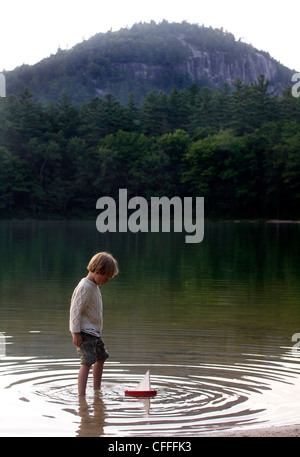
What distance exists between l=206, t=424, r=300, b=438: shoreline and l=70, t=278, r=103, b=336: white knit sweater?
1911 mm

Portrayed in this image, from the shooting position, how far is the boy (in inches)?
305

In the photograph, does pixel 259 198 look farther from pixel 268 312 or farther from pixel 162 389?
pixel 162 389

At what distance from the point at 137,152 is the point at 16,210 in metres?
15.4

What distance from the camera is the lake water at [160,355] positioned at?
23.3ft

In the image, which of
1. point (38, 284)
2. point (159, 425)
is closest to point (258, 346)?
point (159, 425)

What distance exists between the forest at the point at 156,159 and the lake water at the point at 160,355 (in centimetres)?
6600

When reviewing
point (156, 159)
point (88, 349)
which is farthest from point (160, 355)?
point (156, 159)

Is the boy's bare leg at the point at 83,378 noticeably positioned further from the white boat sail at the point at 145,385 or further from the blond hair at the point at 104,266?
the blond hair at the point at 104,266

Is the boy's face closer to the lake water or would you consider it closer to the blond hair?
the blond hair

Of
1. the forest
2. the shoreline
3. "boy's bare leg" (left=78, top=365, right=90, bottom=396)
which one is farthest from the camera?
the forest

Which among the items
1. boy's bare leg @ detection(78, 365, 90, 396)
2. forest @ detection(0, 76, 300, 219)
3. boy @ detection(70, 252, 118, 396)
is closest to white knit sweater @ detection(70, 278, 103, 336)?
boy @ detection(70, 252, 118, 396)

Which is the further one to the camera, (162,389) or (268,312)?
(268,312)

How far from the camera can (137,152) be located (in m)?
92.1

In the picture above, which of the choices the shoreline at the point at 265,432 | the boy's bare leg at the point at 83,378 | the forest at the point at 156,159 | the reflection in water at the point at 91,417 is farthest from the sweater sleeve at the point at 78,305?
the forest at the point at 156,159
